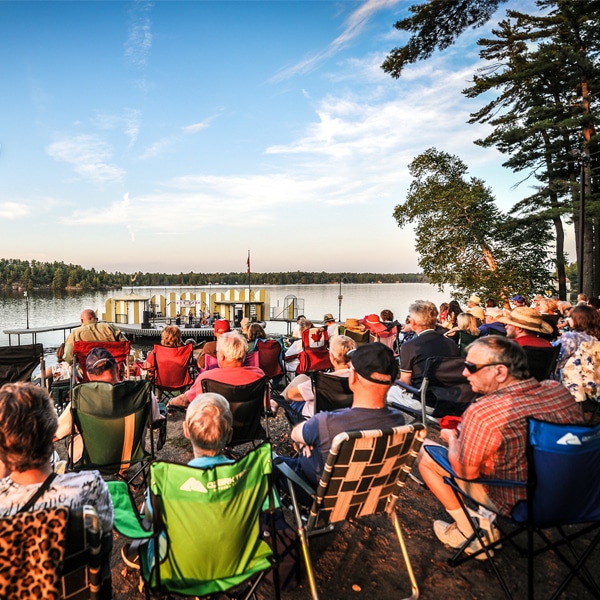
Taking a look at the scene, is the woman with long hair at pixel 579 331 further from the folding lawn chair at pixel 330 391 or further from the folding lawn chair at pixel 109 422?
the folding lawn chair at pixel 109 422

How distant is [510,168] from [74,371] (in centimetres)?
1740

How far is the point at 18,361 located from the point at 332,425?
14.0ft

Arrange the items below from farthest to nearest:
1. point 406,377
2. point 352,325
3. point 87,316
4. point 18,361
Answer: point 352,325
point 87,316
point 18,361
point 406,377

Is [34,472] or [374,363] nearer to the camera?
[34,472]

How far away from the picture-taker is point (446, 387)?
3365 millimetres

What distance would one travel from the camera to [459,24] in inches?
295

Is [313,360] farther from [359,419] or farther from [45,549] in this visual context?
[45,549]

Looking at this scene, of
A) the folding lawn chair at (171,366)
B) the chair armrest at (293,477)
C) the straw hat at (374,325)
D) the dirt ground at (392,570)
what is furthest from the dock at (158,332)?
the chair armrest at (293,477)

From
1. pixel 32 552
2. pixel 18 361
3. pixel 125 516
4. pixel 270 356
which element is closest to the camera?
pixel 32 552

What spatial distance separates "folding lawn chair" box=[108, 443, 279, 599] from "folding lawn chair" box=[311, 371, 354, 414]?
1.27 m

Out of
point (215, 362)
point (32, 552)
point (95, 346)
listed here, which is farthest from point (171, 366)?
point (32, 552)

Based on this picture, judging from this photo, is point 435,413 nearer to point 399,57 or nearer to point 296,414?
point 296,414

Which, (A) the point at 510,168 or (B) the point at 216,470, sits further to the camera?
(A) the point at 510,168

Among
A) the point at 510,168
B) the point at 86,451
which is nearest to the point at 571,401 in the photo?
the point at 86,451
